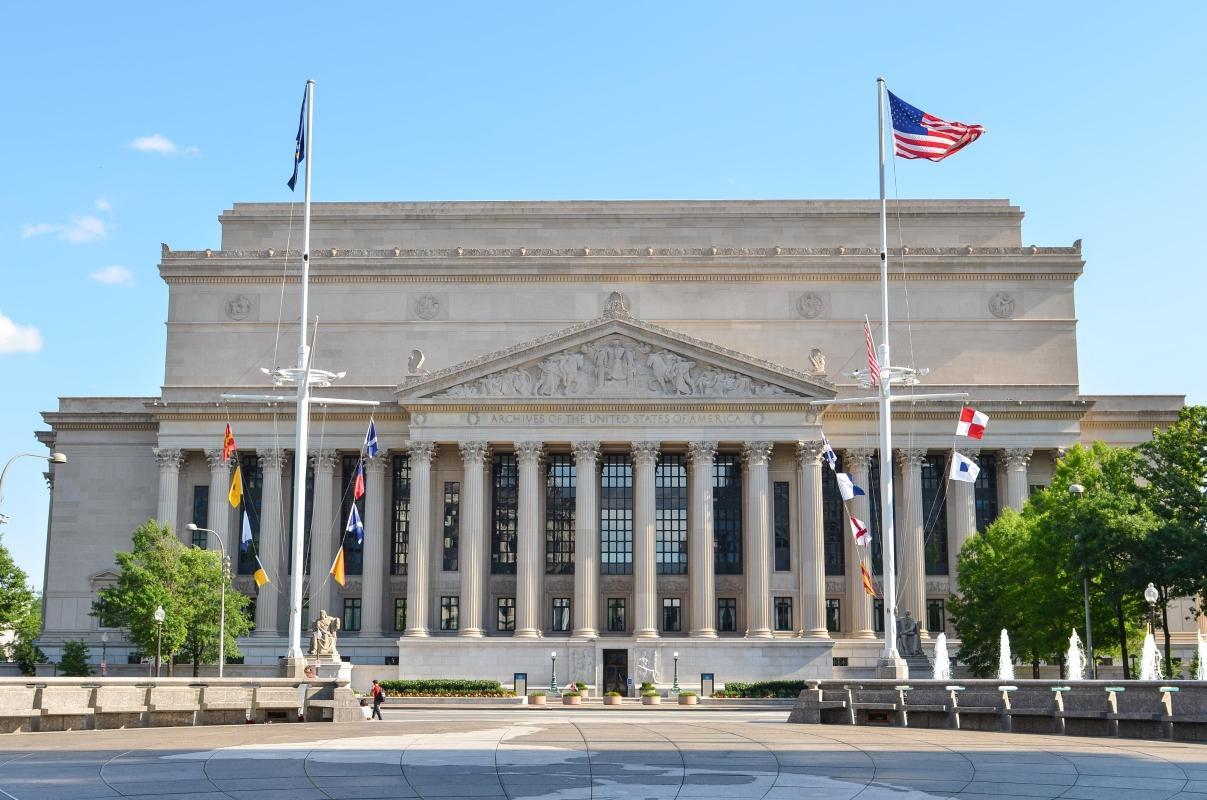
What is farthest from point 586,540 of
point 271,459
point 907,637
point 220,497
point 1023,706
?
point 1023,706

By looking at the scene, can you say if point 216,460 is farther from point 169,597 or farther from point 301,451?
point 301,451

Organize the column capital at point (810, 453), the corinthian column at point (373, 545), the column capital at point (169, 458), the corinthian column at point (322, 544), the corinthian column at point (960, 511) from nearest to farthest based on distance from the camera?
the column capital at point (810, 453) → the corinthian column at point (373, 545) → the corinthian column at point (960, 511) → the corinthian column at point (322, 544) → the column capital at point (169, 458)

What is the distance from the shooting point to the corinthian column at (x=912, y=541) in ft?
259

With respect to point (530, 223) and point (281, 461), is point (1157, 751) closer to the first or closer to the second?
point (281, 461)

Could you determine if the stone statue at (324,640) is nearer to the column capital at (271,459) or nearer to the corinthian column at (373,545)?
the corinthian column at (373,545)

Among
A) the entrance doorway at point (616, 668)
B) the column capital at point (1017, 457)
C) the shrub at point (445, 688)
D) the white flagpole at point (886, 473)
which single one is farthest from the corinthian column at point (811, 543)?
the white flagpole at point (886, 473)

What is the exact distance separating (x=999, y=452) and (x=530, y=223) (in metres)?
36.2

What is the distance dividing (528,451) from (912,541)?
22.9 meters

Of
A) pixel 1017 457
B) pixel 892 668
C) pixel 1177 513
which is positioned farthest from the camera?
pixel 1017 457

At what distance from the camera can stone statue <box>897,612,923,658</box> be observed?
7088cm

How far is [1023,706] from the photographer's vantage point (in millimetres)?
36594

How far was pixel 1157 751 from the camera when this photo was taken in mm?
29797

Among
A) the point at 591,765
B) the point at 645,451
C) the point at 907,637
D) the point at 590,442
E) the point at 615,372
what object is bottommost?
the point at 591,765

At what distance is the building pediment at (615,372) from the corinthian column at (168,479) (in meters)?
15.2
